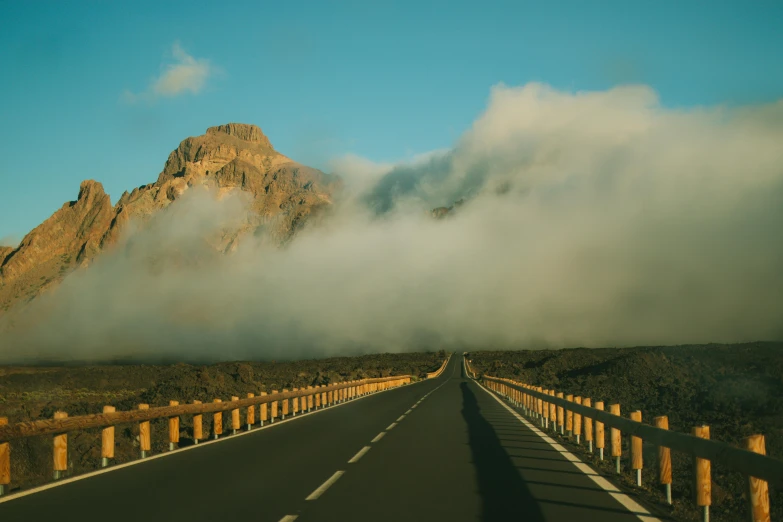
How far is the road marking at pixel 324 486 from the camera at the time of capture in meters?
9.55

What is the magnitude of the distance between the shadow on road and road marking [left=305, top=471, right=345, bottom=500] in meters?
2.17

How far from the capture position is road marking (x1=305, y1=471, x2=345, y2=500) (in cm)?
955

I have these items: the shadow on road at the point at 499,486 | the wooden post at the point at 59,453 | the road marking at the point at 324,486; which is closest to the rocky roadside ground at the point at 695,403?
the shadow on road at the point at 499,486

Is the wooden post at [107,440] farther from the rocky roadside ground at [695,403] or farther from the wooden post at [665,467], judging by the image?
the wooden post at [665,467]

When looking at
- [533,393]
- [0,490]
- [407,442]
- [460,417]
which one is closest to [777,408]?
[533,393]

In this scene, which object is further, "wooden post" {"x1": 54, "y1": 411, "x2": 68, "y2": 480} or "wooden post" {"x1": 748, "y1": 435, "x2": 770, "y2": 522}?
"wooden post" {"x1": 54, "y1": 411, "x2": 68, "y2": 480}

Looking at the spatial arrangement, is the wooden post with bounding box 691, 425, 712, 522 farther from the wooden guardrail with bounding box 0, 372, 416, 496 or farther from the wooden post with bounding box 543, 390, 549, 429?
the wooden post with bounding box 543, 390, 549, 429

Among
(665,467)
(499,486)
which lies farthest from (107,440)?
(665,467)

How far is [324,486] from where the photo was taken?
10383 mm

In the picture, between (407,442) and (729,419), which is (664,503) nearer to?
(407,442)

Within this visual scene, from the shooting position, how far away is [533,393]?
84.3ft

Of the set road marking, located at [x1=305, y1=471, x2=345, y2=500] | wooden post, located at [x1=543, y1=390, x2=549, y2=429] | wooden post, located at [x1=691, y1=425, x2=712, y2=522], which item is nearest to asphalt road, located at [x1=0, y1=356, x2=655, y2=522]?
road marking, located at [x1=305, y1=471, x2=345, y2=500]

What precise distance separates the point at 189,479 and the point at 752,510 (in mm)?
8063

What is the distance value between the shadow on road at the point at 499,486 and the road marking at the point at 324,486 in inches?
85.5
